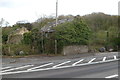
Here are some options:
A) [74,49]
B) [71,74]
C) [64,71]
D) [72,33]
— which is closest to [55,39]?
[72,33]

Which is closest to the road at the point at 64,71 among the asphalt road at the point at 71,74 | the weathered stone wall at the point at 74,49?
the asphalt road at the point at 71,74

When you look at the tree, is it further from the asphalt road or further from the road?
the asphalt road

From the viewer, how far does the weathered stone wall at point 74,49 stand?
24.7m

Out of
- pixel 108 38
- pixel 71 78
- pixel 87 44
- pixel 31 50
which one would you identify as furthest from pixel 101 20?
pixel 71 78

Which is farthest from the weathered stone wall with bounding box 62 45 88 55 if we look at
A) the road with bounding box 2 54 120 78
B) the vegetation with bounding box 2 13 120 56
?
the road with bounding box 2 54 120 78

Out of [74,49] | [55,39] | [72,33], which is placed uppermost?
[72,33]

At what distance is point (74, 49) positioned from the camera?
84.4 feet

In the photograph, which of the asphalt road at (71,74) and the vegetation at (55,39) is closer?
the asphalt road at (71,74)

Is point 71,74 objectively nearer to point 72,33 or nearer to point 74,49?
point 74,49

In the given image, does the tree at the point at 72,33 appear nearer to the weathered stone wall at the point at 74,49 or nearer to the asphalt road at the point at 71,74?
the weathered stone wall at the point at 74,49

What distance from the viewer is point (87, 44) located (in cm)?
2741

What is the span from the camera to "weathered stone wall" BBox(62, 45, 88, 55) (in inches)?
973

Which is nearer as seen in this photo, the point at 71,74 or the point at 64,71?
the point at 71,74

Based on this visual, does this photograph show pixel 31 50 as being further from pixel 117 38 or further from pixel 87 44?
pixel 117 38
